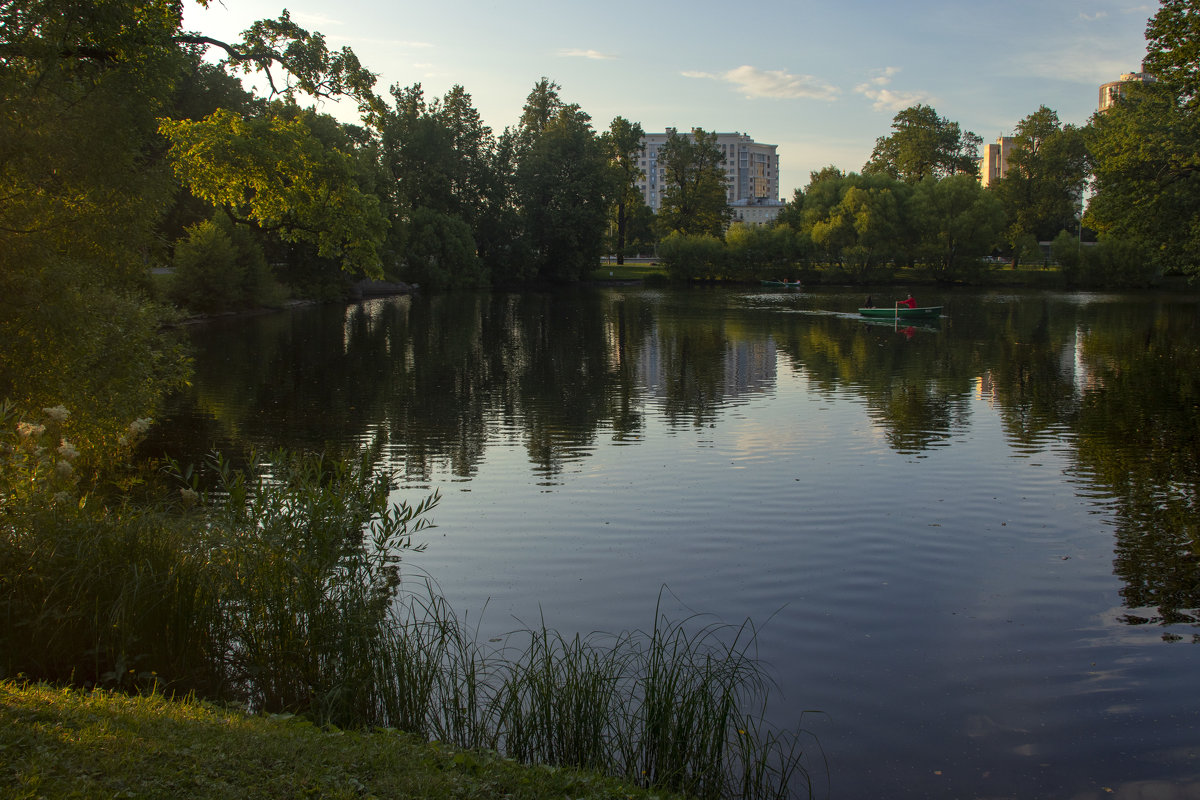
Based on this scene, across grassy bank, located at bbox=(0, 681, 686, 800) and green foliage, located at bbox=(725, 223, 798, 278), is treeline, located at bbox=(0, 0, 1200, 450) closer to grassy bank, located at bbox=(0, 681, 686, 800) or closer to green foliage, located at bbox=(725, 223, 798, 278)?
green foliage, located at bbox=(725, 223, 798, 278)

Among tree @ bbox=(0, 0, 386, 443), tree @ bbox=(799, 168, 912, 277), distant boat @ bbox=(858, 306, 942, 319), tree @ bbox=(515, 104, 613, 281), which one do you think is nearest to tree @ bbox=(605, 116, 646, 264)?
tree @ bbox=(515, 104, 613, 281)

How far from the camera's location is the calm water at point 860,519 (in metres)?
7.28

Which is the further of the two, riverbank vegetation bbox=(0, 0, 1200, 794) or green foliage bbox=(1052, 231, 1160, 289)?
green foliage bbox=(1052, 231, 1160, 289)

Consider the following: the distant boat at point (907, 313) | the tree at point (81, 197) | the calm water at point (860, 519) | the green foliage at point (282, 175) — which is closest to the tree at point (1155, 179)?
the calm water at point (860, 519)

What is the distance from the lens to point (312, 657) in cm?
699

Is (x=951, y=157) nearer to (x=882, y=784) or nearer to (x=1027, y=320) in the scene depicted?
(x=1027, y=320)

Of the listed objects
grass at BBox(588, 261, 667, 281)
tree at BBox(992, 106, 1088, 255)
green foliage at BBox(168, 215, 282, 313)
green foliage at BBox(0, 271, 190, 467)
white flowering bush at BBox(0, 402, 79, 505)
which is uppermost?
tree at BBox(992, 106, 1088, 255)

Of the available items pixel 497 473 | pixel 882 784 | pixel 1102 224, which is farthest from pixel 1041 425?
pixel 1102 224

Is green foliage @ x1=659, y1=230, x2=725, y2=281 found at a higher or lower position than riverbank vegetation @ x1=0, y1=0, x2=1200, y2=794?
higher

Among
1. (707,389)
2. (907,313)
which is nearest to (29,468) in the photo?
(707,389)

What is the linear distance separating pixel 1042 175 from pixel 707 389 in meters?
89.9

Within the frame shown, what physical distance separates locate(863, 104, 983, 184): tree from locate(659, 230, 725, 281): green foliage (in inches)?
933

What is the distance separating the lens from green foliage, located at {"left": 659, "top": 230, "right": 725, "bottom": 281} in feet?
317

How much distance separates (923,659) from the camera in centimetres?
838
